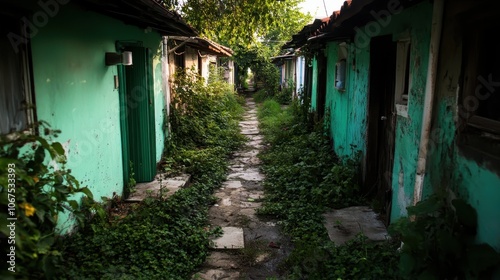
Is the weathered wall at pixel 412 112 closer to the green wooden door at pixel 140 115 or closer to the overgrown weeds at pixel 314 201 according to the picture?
the overgrown weeds at pixel 314 201

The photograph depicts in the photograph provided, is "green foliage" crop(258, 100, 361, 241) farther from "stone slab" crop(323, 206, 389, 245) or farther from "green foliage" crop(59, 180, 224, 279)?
"green foliage" crop(59, 180, 224, 279)

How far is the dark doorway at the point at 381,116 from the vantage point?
5559 millimetres

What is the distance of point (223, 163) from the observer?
891 centimetres

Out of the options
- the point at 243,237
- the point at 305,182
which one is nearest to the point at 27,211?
the point at 243,237

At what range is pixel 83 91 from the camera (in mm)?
4695

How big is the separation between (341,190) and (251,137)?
22.1ft

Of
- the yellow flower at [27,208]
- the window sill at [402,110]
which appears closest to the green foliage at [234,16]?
the window sill at [402,110]

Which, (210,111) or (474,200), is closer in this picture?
(474,200)

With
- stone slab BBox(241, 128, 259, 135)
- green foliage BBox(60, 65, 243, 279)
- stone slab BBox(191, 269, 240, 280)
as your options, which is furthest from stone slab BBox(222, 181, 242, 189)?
stone slab BBox(241, 128, 259, 135)

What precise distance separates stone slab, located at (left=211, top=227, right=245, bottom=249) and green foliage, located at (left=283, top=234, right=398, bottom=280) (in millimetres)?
810

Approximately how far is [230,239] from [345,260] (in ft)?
5.49

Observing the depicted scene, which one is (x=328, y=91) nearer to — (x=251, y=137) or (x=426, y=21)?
(x=251, y=137)

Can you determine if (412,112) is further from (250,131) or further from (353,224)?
(250,131)

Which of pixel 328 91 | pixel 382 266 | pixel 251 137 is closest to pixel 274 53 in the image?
pixel 251 137
